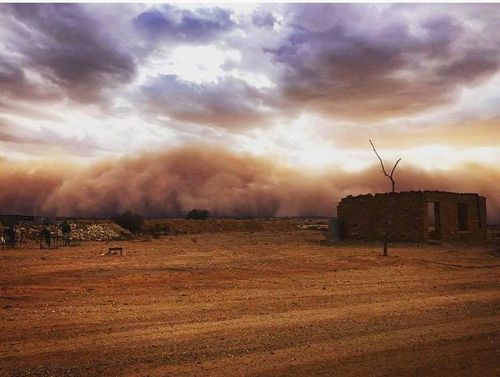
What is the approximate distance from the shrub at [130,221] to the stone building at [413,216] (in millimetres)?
28505

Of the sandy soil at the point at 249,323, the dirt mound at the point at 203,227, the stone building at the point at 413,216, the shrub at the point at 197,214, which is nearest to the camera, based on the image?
the sandy soil at the point at 249,323

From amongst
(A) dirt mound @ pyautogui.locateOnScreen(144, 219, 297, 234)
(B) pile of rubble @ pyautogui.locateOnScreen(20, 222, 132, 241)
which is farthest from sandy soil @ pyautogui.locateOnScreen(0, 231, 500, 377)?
(A) dirt mound @ pyautogui.locateOnScreen(144, 219, 297, 234)

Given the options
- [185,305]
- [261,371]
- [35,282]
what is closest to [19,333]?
[185,305]

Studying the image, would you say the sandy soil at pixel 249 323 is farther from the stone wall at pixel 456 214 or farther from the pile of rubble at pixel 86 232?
the pile of rubble at pixel 86 232

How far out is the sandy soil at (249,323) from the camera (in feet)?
17.0

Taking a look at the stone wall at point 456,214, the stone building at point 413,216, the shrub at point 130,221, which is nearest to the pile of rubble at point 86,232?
the shrub at point 130,221

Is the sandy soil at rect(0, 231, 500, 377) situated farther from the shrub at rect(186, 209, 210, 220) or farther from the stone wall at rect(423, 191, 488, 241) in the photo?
the shrub at rect(186, 209, 210, 220)

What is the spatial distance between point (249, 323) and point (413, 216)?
22.3 m

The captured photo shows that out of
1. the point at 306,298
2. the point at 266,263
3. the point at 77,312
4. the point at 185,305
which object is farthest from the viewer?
the point at 266,263

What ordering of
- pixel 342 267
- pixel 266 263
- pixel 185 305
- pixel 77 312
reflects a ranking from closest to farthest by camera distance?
pixel 77 312 → pixel 185 305 → pixel 342 267 → pixel 266 263

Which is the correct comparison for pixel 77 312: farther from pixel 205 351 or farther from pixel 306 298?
pixel 306 298

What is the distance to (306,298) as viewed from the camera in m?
9.58

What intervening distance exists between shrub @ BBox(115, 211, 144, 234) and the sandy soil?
37.5 meters

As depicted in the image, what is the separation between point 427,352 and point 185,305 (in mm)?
4970
